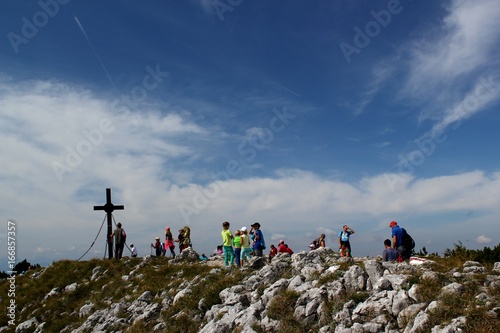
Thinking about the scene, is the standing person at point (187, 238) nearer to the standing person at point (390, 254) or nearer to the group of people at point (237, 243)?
the group of people at point (237, 243)

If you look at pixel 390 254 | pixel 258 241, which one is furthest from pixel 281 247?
pixel 390 254

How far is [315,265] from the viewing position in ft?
56.1

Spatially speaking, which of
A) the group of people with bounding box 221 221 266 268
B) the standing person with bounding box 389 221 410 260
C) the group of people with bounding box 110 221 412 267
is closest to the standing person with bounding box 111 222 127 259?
the group of people with bounding box 110 221 412 267

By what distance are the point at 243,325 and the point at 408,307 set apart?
622 centimetres

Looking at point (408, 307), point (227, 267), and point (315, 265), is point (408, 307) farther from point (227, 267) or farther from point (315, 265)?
point (227, 267)

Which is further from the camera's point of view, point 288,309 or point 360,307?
point 288,309

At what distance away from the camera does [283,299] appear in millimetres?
14633

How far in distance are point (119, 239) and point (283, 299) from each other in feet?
63.4

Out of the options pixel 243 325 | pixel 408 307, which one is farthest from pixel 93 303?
pixel 408 307

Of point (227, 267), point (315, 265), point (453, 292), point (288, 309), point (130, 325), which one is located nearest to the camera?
point (453, 292)

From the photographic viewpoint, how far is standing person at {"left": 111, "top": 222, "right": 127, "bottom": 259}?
97.7 feet

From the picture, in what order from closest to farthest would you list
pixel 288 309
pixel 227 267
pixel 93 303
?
pixel 288 309, pixel 227 267, pixel 93 303

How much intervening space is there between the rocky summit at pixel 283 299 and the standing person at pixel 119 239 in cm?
339

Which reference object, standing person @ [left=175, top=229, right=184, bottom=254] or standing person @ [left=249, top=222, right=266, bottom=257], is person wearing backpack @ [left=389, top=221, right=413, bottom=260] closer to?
standing person @ [left=249, top=222, right=266, bottom=257]
